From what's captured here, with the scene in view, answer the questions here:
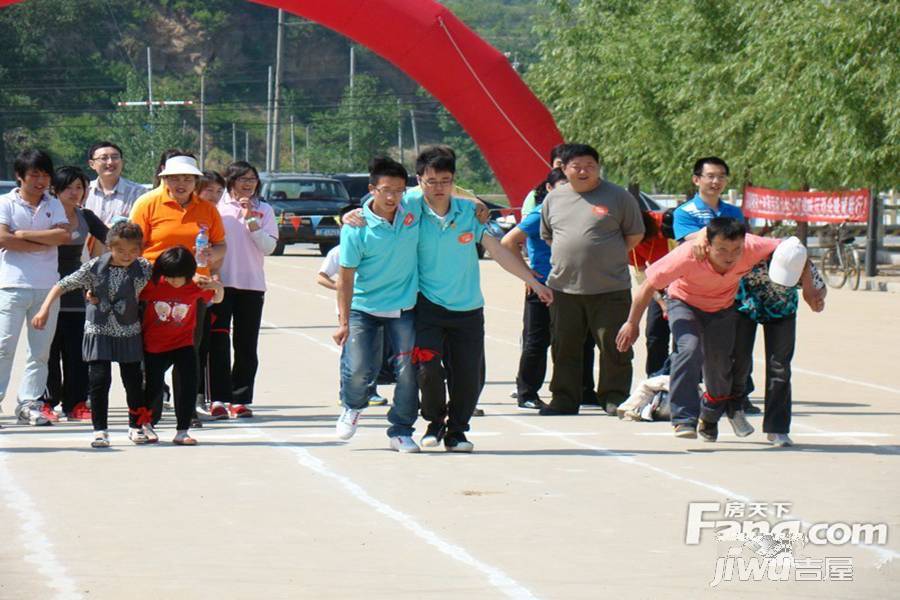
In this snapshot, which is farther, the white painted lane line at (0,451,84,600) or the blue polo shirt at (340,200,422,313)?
the blue polo shirt at (340,200,422,313)

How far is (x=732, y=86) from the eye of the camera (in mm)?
32688

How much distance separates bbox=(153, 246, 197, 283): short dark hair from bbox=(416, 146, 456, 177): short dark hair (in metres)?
1.46

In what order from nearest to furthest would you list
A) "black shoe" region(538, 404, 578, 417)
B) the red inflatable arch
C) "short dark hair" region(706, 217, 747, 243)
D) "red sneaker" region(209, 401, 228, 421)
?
"short dark hair" region(706, 217, 747, 243)
"red sneaker" region(209, 401, 228, 421)
"black shoe" region(538, 404, 578, 417)
the red inflatable arch

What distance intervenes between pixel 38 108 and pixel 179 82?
27.1 m

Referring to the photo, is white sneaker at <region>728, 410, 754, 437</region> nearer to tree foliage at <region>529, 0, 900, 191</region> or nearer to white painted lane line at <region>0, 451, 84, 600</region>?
white painted lane line at <region>0, 451, 84, 600</region>

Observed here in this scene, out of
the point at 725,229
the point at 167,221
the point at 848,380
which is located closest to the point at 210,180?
the point at 167,221

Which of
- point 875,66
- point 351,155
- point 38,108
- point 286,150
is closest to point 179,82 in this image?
point 286,150

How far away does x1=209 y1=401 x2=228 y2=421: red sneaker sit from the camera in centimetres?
1184

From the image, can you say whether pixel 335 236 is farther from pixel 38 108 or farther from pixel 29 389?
pixel 38 108

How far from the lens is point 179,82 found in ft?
481

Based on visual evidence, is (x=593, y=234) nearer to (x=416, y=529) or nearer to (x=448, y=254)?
(x=448, y=254)

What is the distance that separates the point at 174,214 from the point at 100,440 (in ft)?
5.17

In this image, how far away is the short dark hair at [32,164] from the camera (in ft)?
36.8

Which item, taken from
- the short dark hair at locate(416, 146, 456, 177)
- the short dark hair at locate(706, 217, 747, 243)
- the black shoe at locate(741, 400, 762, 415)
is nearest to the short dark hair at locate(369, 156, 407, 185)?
the short dark hair at locate(416, 146, 456, 177)
